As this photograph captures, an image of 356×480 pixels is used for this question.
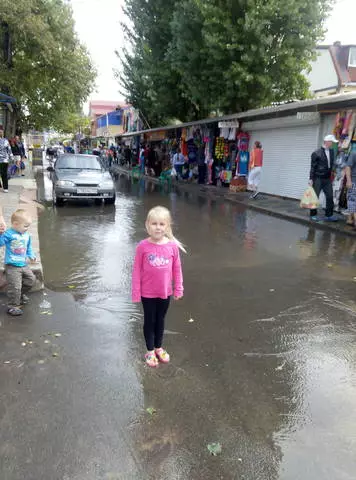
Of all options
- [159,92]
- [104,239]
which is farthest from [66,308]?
[159,92]

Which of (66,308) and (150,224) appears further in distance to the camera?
(66,308)

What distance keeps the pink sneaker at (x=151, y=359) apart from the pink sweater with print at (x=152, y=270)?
56 centimetres

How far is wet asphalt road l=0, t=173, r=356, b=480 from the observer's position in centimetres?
264

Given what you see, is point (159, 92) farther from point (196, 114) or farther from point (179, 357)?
point (179, 357)

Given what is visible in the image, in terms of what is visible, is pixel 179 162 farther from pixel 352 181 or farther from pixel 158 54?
pixel 352 181

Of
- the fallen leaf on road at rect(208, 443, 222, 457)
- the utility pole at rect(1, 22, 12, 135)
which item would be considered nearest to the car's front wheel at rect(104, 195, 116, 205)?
the fallen leaf on road at rect(208, 443, 222, 457)

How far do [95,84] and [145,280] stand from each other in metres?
23.5

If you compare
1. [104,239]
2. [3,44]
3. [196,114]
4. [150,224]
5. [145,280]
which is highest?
[3,44]

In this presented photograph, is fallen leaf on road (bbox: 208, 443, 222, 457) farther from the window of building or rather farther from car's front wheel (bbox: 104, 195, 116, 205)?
the window of building

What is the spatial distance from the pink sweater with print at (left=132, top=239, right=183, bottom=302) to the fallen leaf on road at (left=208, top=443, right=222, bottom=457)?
4.35ft

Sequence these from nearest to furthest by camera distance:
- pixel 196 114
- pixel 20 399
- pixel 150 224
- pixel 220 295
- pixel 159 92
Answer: pixel 20 399, pixel 150 224, pixel 220 295, pixel 159 92, pixel 196 114

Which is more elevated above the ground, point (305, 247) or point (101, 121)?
point (101, 121)

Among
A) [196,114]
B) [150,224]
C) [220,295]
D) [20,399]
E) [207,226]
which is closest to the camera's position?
[20,399]

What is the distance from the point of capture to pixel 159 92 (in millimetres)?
23469
